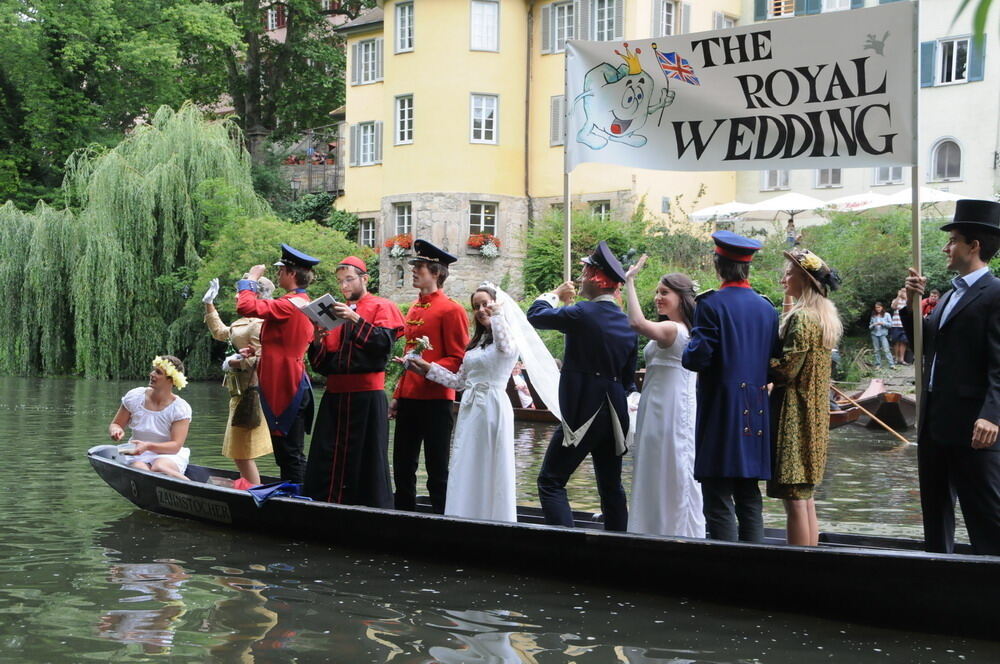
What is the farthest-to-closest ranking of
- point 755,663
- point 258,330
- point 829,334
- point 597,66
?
point 258,330, point 597,66, point 829,334, point 755,663

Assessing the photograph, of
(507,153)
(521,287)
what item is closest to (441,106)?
(507,153)

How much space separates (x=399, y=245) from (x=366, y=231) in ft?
14.8

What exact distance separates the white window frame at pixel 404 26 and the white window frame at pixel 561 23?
163 inches

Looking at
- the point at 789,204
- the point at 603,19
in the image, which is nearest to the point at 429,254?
the point at 789,204

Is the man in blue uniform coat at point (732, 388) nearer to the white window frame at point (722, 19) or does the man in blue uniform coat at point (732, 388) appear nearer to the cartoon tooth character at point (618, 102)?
the cartoon tooth character at point (618, 102)

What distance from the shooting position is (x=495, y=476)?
8109 millimetres

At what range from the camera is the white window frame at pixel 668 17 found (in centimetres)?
3359

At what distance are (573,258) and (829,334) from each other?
81.3 ft

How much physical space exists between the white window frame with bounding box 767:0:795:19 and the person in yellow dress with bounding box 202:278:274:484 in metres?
27.4

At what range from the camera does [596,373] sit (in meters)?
7.44

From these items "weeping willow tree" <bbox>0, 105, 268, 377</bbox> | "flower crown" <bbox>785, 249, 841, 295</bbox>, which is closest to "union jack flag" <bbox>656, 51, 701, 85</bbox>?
"flower crown" <bbox>785, 249, 841, 295</bbox>

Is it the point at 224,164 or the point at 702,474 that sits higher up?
the point at 224,164

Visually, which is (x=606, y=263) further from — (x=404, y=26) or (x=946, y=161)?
(x=404, y=26)

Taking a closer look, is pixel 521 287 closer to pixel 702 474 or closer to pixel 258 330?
pixel 258 330
